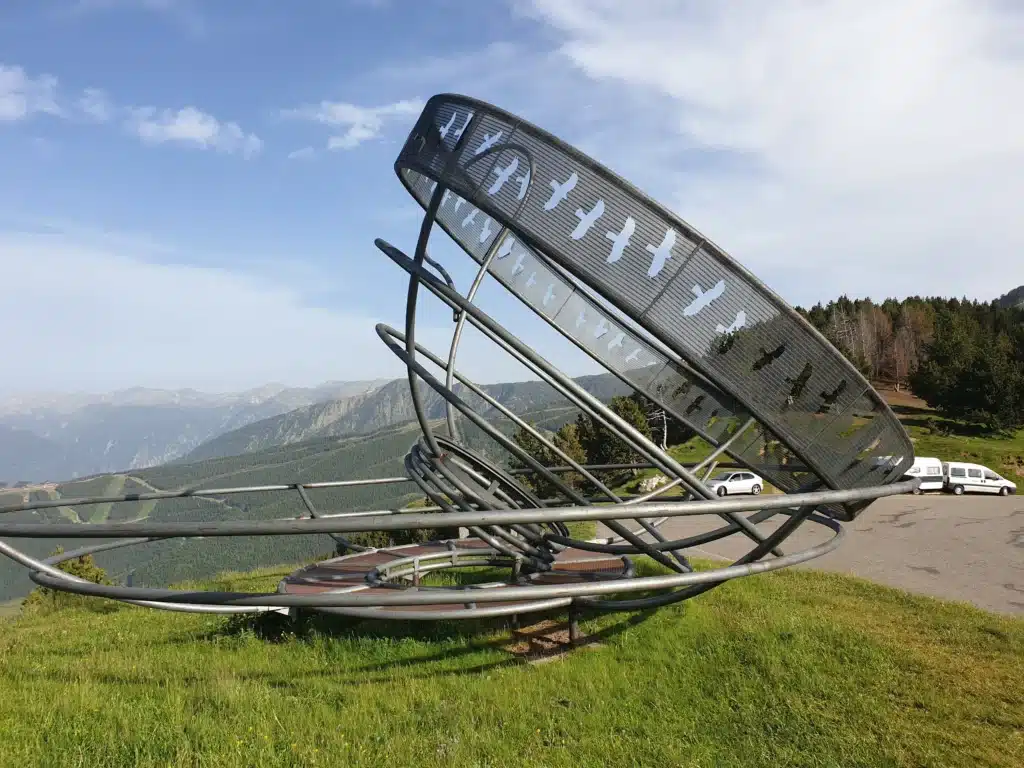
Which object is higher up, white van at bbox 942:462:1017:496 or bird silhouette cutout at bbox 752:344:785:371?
bird silhouette cutout at bbox 752:344:785:371

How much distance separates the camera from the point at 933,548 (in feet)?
49.7

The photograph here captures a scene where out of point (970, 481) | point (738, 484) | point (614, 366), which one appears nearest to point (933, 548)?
point (738, 484)

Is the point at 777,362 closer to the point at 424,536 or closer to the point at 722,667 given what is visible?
the point at 722,667

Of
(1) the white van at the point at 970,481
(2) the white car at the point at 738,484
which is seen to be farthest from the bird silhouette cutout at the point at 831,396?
(1) the white van at the point at 970,481

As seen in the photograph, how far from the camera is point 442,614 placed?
5668 millimetres

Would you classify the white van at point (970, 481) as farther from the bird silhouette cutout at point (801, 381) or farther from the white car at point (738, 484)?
the bird silhouette cutout at point (801, 381)

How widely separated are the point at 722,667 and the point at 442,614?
267 centimetres

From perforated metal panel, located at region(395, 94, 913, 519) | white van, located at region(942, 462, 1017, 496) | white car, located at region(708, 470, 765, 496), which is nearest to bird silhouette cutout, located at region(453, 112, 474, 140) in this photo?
perforated metal panel, located at region(395, 94, 913, 519)

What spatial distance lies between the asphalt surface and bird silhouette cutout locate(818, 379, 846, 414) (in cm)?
586

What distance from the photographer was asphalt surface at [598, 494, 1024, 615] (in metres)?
11.4

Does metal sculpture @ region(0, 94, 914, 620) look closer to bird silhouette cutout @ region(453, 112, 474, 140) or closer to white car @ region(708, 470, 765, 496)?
bird silhouette cutout @ region(453, 112, 474, 140)

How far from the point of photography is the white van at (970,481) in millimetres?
27703

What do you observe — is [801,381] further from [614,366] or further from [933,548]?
[933,548]

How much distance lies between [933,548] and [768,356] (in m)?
13.9
